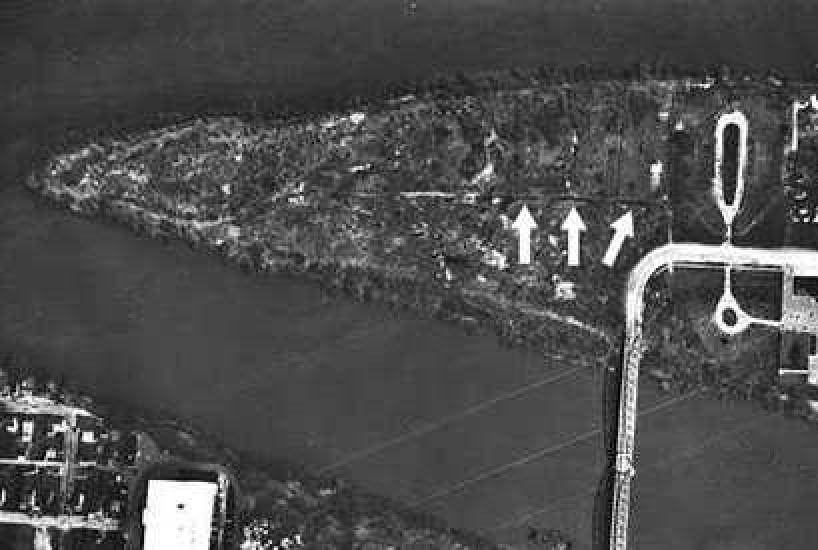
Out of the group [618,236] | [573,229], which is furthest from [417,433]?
[618,236]

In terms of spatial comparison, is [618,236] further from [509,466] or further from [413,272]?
[509,466]

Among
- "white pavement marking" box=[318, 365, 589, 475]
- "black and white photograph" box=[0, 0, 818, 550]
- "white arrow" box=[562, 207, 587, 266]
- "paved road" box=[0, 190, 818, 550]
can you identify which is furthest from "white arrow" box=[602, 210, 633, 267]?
"white pavement marking" box=[318, 365, 589, 475]

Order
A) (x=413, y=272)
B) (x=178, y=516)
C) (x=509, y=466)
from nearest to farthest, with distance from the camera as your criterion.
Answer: (x=178, y=516) < (x=509, y=466) < (x=413, y=272)

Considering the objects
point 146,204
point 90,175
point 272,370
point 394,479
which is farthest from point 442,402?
point 90,175

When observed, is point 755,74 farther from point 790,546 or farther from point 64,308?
point 64,308

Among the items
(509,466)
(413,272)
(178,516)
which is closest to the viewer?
(178,516)

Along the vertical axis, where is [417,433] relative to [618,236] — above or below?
below

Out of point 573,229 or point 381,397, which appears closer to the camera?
point 381,397
